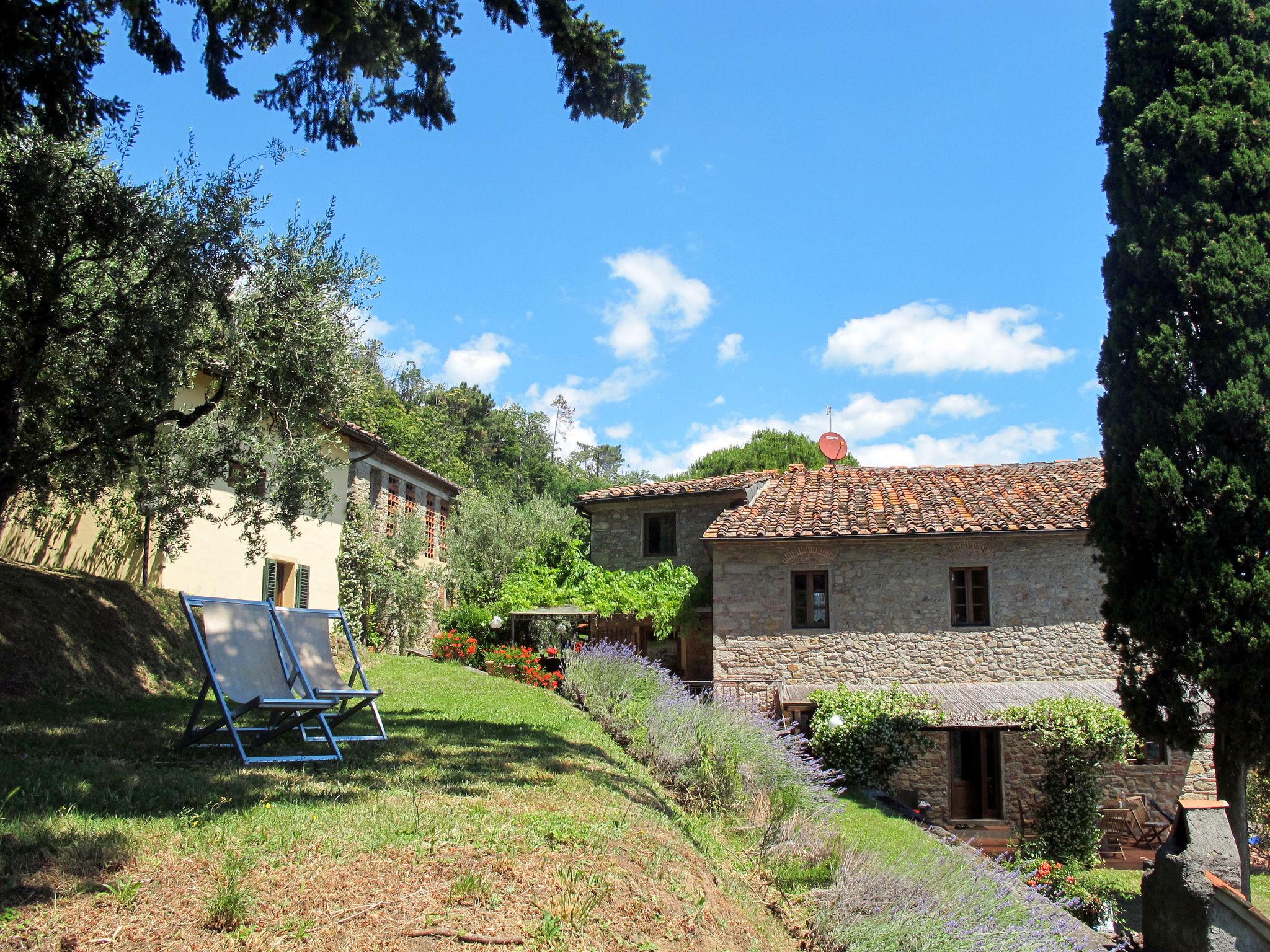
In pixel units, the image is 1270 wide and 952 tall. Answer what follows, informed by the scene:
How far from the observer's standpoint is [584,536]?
91.4ft

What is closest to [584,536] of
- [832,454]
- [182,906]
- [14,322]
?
[832,454]

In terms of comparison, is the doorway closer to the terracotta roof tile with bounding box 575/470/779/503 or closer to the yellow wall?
the terracotta roof tile with bounding box 575/470/779/503

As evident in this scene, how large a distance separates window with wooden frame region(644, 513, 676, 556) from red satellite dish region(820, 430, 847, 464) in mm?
5313

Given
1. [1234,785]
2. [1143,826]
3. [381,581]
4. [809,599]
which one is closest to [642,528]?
[809,599]

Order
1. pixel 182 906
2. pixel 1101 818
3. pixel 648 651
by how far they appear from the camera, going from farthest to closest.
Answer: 1. pixel 648 651
2. pixel 1101 818
3. pixel 182 906

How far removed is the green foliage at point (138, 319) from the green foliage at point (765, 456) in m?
31.4

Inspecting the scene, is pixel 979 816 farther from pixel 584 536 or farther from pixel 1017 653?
pixel 584 536

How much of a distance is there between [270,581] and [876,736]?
13.4 meters

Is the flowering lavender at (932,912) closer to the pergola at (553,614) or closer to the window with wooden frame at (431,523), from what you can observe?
the pergola at (553,614)

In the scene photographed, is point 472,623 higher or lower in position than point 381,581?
lower

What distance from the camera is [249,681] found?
22.3 ft

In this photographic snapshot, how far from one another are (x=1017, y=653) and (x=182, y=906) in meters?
16.6

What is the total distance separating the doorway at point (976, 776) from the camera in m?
16.2

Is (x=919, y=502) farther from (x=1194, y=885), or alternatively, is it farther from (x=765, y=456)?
(x=765, y=456)
